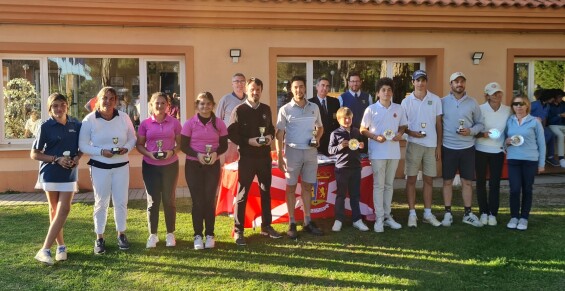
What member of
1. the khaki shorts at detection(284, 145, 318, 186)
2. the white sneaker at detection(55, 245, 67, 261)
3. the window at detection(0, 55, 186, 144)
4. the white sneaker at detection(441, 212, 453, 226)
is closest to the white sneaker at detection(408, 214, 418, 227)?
the white sneaker at detection(441, 212, 453, 226)

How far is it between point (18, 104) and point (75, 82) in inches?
41.7

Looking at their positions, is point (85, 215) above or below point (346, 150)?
below

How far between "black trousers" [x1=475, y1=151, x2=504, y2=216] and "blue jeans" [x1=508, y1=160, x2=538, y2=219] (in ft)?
0.54

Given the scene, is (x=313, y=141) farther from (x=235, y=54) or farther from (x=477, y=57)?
(x=477, y=57)

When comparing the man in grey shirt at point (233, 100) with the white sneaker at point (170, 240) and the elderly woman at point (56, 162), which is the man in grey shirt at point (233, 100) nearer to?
the white sneaker at point (170, 240)

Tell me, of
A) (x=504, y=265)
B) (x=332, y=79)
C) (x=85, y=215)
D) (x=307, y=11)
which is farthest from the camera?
(x=332, y=79)

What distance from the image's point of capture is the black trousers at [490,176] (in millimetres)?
6949

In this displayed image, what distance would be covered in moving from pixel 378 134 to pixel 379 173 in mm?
488

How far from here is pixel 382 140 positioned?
21.2 ft

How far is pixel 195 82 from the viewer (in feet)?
31.3

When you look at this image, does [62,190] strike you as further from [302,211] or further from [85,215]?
[302,211]

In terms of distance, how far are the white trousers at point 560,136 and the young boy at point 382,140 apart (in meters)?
5.83

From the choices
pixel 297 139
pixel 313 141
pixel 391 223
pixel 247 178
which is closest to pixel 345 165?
pixel 313 141

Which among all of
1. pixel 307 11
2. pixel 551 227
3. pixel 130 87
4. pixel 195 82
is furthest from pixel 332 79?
pixel 551 227
